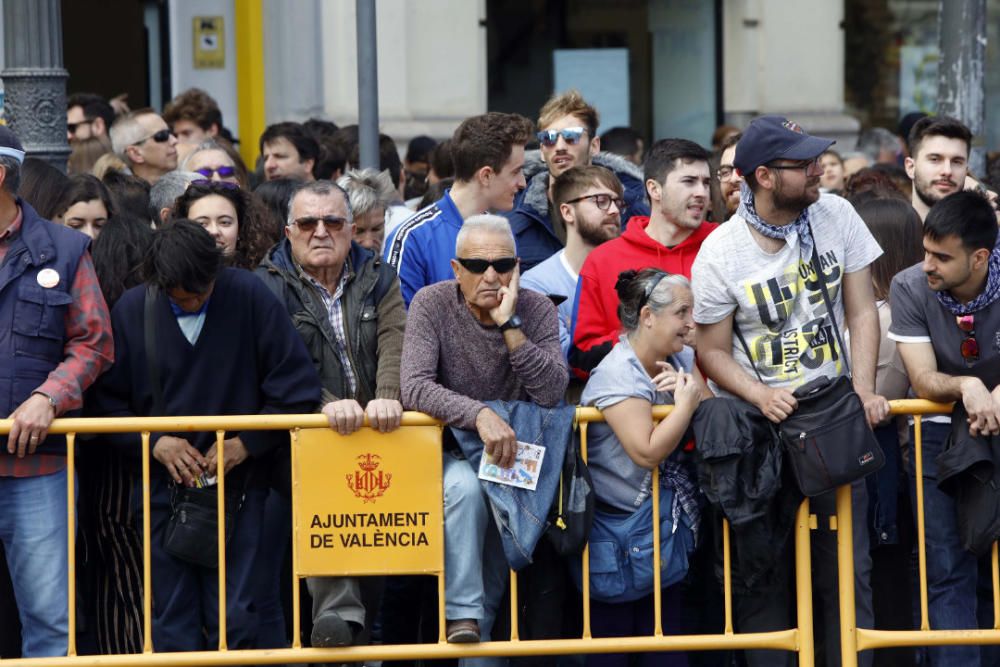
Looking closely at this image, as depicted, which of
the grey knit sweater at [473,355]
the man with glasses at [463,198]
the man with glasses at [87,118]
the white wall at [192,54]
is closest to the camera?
the grey knit sweater at [473,355]

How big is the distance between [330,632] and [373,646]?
0.17m

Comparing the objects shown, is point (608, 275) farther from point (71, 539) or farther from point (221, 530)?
point (71, 539)

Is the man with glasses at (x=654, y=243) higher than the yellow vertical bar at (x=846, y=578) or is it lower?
higher

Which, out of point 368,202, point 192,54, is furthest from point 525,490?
point 192,54

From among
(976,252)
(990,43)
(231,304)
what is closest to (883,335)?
(976,252)

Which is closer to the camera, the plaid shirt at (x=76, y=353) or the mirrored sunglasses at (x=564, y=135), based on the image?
the plaid shirt at (x=76, y=353)

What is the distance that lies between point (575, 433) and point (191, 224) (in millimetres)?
1538

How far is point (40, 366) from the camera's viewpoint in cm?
602

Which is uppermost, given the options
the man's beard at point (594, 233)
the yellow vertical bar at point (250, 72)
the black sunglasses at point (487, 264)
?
the yellow vertical bar at point (250, 72)

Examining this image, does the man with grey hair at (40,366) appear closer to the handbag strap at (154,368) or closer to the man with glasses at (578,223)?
the handbag strap at (154,368)

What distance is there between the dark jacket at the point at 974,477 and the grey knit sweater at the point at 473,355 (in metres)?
1.40

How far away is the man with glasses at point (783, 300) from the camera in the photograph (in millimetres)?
6180

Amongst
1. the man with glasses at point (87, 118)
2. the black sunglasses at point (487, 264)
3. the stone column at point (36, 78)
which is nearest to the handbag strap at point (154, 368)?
the black sunglasses at point (487, 264)

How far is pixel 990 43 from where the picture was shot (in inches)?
646
